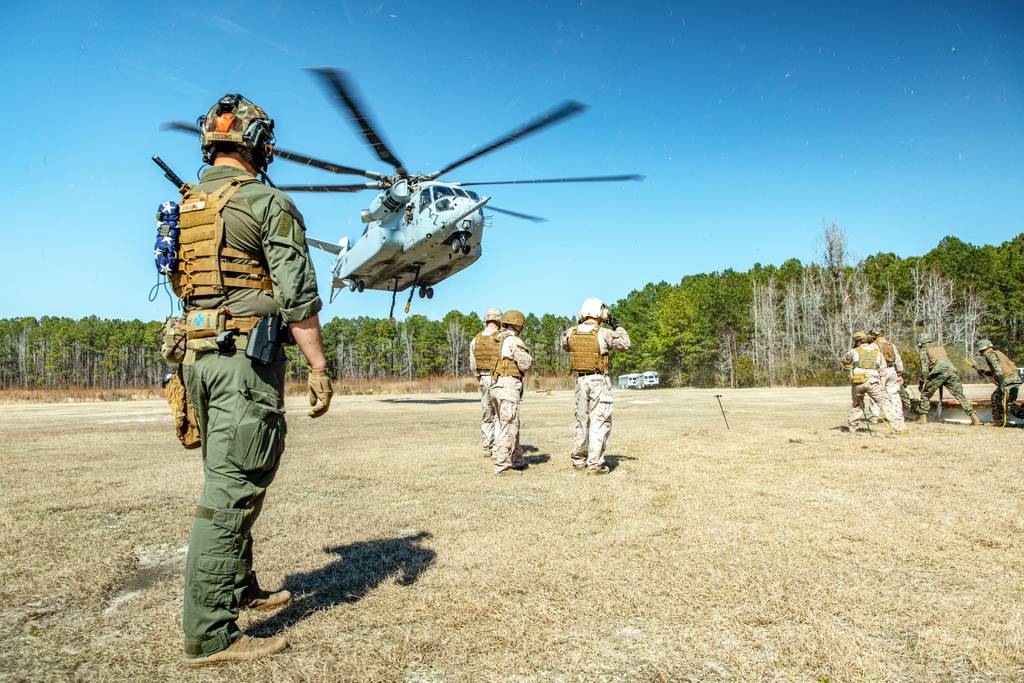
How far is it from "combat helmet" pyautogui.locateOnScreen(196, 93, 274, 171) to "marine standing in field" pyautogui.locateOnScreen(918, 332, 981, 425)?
13.6 metres

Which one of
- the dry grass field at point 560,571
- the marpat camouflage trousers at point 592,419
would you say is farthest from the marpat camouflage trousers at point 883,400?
the marpat camouflage trousers at point 592,419

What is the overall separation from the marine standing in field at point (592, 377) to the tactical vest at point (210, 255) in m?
5.05

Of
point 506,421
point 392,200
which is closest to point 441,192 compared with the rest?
point 392,200

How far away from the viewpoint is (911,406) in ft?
44.7

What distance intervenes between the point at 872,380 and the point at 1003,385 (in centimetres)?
287

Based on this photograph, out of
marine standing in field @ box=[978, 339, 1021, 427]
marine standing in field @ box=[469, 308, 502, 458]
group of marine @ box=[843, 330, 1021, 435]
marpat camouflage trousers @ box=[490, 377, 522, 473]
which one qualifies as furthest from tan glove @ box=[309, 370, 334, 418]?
marine standing in field @ box=[978, 339, 1021, 427]

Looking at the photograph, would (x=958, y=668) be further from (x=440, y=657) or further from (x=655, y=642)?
(x=440, y=657)

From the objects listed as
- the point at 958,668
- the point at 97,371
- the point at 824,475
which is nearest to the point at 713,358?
the point at 824,475

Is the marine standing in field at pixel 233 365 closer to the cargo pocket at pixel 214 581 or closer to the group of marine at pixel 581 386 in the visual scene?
the cargo pocket at pixel 214 581

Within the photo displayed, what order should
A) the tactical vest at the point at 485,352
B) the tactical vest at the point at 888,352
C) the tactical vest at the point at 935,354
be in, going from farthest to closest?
the tactical vest at the point at 935,354 → the tactical vest at the point at 888,352 → the tactical vest at the point at 485,352

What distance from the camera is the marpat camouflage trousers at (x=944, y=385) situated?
479 inches

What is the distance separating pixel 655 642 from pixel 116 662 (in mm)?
2435

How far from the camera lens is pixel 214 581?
2.61m

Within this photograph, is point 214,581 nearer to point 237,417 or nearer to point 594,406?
point 237,417
